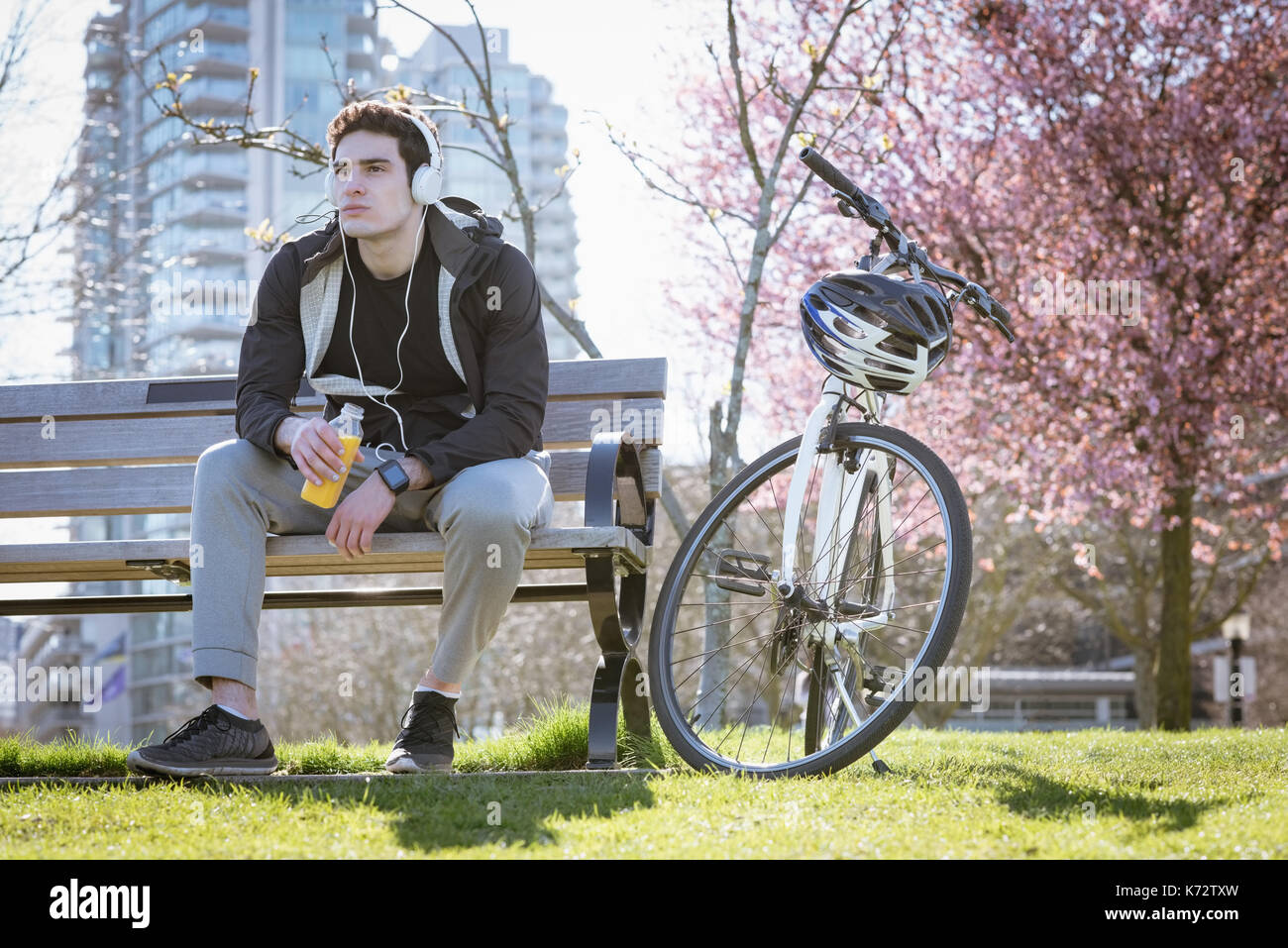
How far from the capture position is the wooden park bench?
10.7 ft

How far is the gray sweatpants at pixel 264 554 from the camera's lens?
9.66ft

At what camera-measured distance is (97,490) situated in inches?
170

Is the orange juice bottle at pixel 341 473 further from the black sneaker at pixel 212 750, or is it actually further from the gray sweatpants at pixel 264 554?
the black sneaker at pixel 212 750

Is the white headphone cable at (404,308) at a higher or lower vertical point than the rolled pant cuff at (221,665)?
higher

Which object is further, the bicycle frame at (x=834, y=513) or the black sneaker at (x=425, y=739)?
the bicycle frame at (x=834, y=513)

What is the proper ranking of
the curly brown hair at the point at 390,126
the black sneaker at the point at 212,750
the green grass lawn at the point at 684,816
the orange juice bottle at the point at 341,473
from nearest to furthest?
the green grass lawn at the point at 684,816 < the black sneaker at the point at 212,750 < the orange juice bottle at the point at 341,473 < the curly brown hair at the point at 390,126

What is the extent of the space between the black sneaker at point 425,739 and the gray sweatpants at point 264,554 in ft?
0.27

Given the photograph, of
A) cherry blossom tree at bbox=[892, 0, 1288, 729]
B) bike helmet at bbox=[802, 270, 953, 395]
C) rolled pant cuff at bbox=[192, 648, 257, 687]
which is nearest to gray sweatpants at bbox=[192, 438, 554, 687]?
rolled pant cuff at bbox=[192, 648, 257, 687]

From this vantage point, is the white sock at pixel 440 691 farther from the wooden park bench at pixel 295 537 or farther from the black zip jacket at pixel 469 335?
the black zip jacket at pixel 469 335

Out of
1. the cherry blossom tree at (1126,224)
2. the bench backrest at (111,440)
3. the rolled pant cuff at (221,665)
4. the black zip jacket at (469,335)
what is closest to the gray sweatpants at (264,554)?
the rolled pant cuff at (221,665)

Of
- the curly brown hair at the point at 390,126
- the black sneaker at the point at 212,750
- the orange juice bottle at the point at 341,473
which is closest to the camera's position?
the black sneaker at the point at 212,750

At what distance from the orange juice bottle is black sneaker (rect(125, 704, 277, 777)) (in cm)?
53

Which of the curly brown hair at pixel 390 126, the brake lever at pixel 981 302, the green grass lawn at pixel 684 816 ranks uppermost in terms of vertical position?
the curly brown hair at pixel 390 126
